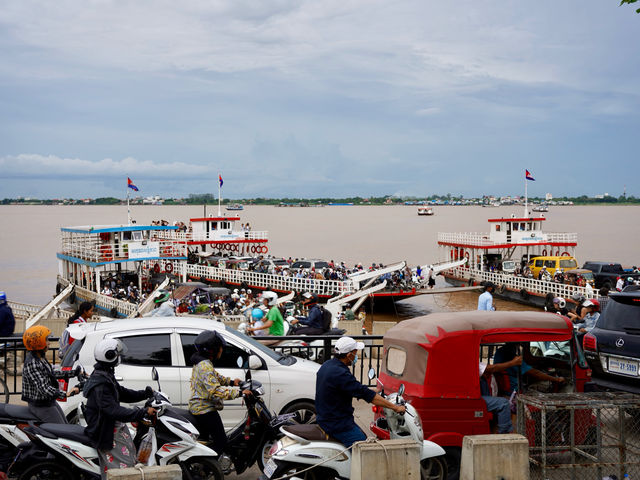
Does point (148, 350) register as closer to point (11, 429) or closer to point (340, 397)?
point (11, 429)

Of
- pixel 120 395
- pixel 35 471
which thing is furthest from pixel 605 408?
pixel 35 471

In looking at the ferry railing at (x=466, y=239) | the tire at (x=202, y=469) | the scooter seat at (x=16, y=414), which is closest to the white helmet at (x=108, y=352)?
the scooter seat at (x=16, y=414)

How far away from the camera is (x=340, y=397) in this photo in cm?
558

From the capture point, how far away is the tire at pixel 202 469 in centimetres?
585

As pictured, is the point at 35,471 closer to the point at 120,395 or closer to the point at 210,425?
the point at 120,395

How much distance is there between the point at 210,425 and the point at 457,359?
246 centimetres

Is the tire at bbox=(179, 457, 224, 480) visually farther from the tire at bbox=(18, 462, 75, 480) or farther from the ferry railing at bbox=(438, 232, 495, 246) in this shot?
the ferry railing at bbox=(438, 232, 495, 246)

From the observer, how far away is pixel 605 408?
5.73 meters

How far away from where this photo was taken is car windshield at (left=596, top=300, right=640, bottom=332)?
25.6 ft

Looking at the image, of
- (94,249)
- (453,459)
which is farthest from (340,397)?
(94,249)

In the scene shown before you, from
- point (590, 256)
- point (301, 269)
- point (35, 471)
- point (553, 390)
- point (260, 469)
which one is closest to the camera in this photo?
point (35, 471)

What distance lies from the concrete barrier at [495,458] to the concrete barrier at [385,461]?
44 centimetres

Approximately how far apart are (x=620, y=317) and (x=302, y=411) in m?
4.12

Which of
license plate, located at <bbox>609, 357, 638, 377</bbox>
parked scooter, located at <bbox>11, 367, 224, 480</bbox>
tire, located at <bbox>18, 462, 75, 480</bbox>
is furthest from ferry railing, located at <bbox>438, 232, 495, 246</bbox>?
tire, located at <bbox>18, 462, 75, 480</bbox>
